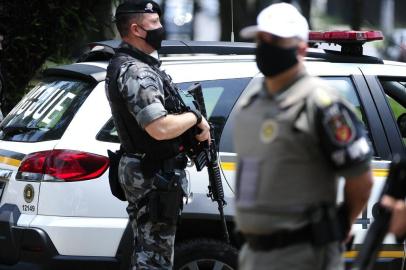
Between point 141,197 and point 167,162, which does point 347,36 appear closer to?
point 167,162

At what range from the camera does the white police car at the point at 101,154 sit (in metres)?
4.71

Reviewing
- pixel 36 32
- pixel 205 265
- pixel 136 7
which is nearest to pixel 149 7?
pixel 136 7

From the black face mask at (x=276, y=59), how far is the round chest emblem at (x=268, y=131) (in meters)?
0.19

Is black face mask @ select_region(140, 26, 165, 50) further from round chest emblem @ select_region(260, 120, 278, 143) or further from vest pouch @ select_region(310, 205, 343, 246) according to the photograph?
vest pouch @ select_region(310, 205, 343, 246)

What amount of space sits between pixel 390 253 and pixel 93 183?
1694 mm

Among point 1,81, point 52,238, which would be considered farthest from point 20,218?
point 1,81

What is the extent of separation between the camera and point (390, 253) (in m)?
5.02

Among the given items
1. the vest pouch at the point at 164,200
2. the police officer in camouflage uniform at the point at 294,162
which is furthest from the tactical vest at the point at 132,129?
the police officer in camouflage uniform at the point at 294,162

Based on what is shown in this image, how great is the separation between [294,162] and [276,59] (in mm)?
378

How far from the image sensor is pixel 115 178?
180 inches

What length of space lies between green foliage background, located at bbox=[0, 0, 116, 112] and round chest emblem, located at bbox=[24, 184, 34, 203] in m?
3.87

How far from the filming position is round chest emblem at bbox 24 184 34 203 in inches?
189

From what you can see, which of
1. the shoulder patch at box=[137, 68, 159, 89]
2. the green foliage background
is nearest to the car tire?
the shoulder patch at box=[137, 68, 159, 89]

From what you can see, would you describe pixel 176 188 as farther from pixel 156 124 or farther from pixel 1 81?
pixel 1 81
